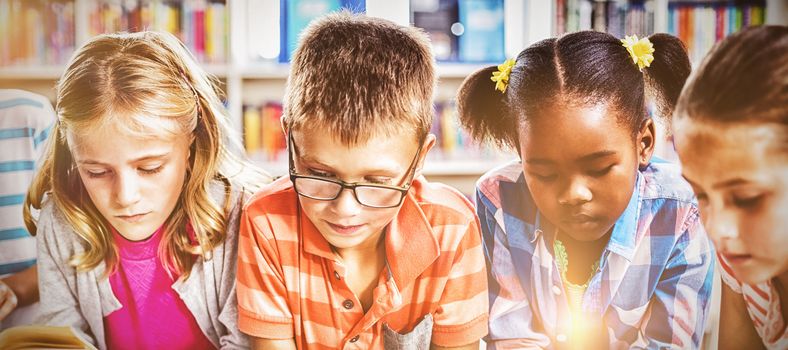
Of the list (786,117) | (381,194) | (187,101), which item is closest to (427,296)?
(381,194)

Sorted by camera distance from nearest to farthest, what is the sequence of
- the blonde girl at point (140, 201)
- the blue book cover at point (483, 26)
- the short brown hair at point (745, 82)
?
the short brown hair at point (745, 82)
the blonde girl at point (140, 201)
the blue book cover at point (483, 26)

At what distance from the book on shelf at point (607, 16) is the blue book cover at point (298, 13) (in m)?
0.44

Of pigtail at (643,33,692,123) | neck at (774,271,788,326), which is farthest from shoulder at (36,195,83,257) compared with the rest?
neck at (774,271,788,326)

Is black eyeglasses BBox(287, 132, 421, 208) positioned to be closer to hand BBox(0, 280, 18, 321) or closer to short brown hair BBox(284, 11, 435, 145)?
short brown hair BBox(284, 11, 435, 145)

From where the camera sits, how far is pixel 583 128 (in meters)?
1.21

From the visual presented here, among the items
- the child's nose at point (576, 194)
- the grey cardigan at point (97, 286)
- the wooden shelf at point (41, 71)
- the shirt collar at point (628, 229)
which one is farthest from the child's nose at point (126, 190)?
the shirt collar at point (628, 229)

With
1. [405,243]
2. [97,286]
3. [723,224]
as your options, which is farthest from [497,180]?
[97,286]

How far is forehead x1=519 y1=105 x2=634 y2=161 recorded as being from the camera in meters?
1.21

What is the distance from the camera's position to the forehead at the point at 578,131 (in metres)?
1.21

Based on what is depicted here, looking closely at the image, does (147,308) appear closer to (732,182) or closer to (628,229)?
(628,229)

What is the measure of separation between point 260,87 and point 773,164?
1.07m

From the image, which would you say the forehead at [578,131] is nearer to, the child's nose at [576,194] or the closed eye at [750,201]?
the child's nose at [576,194]

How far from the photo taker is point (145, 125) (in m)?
1.25

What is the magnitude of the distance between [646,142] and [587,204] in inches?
6.8
